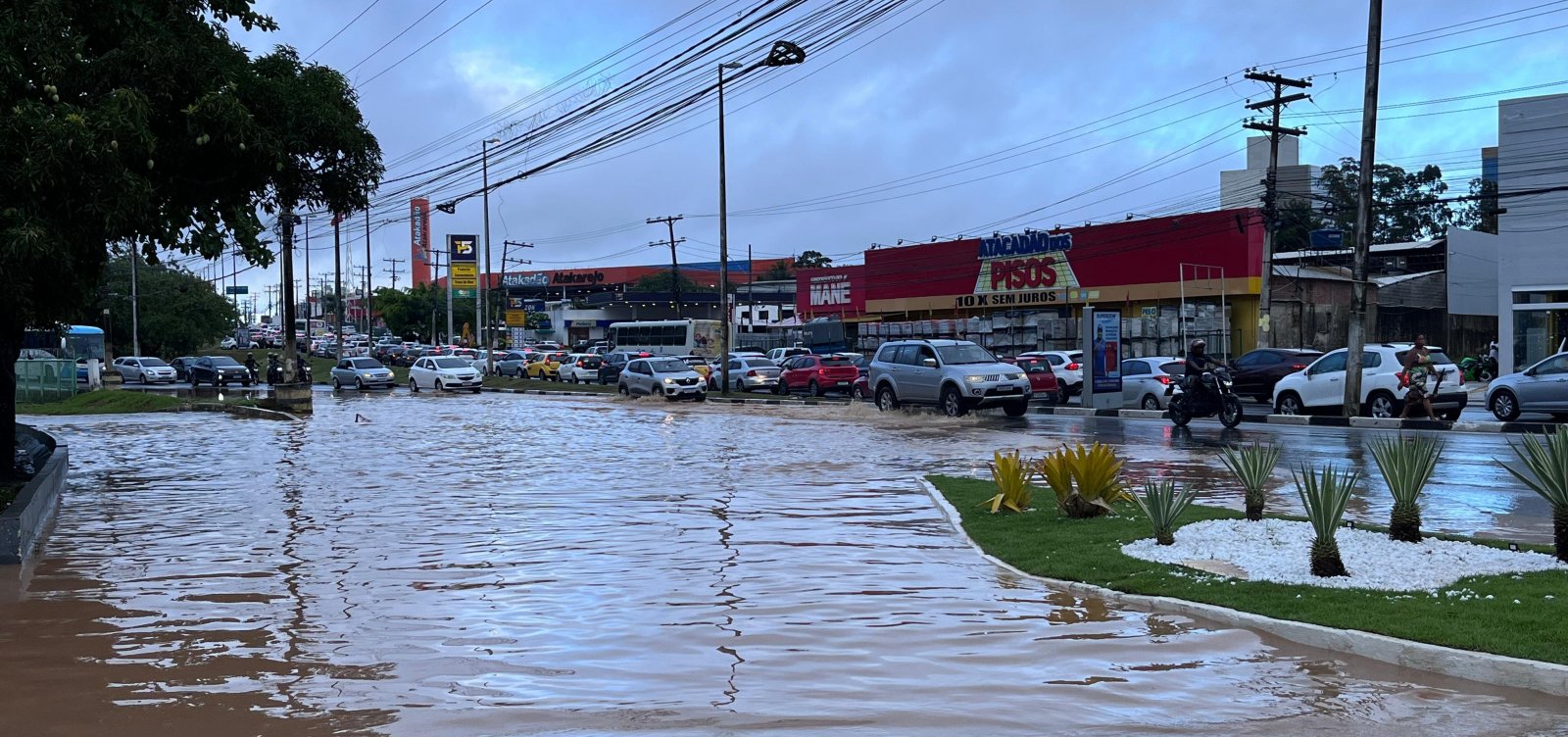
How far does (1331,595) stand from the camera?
26.6 ft

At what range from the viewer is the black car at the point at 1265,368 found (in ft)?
98.0

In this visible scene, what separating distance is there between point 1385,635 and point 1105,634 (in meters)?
1.57

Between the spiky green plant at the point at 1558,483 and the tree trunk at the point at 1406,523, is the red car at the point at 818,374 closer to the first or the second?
the tree trunk at the point at 1406,523

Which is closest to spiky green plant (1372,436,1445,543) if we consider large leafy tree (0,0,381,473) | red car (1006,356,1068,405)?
large leafy tree (0,0,381,473)

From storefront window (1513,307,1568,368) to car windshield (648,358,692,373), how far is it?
2503 centimetres

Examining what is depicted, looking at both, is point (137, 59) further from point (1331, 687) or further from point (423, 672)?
point (1331, 687)

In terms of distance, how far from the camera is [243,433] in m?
28.8

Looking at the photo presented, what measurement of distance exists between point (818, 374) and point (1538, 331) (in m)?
21.0

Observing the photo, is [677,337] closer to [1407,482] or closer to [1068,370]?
[1068,370]

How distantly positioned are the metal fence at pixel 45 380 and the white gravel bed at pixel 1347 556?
4468 centimetres

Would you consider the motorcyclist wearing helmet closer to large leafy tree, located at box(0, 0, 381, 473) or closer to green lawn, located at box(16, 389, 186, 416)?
large leafy tree, located at box(0, 0, 381, 473)

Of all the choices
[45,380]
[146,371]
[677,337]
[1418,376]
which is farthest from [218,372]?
[1418,376]

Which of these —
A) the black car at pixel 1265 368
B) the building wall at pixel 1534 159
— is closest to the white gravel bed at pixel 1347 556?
the black car at pixel 1265 368

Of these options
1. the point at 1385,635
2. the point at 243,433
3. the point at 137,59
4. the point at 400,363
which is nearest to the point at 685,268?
the point at 400,363
